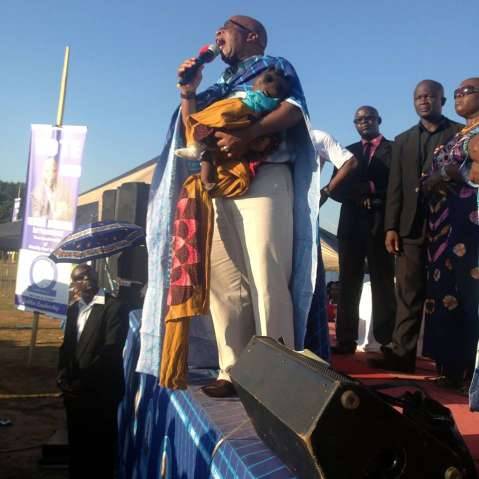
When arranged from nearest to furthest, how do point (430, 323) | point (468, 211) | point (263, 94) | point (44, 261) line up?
point (263, 94), point (468, 211), point (430, 323), point (44, 261)

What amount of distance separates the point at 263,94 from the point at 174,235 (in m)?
0.59

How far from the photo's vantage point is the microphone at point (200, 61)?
1.91m

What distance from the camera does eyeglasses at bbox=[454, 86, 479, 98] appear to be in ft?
7.26

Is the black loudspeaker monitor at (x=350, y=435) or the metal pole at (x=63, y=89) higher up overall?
the metal pole at (x=63, y=89)

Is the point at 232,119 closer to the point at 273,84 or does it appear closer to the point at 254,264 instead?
the point at 273,84

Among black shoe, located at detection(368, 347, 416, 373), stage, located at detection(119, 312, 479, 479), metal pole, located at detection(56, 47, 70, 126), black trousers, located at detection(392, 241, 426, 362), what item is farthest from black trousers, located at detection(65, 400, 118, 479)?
metal pole, located at detection(56, 47, 70, 126)

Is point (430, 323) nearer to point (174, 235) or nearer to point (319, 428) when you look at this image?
point (174, 235)

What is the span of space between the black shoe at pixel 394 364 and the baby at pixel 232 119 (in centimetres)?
132

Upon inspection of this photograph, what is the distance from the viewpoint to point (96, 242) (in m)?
5.62

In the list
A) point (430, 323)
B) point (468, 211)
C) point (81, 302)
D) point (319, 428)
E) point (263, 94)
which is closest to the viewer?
point (319, 428)

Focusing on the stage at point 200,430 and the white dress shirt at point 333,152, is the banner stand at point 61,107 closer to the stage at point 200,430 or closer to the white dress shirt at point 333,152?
the stage at point 200,430

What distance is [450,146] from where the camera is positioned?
7.73 feet

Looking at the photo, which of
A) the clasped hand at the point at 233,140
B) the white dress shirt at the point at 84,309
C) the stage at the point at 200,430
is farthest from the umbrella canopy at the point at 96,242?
the clasped hand at the point at 233,140

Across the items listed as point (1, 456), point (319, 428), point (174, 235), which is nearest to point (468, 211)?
point (174, 235)
